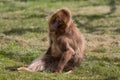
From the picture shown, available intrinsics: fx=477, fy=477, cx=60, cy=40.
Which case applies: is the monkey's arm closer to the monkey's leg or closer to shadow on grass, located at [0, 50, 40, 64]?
the monkey's leg

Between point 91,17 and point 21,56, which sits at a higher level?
point 21,56

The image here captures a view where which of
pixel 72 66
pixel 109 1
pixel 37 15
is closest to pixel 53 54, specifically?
pixel 72 66

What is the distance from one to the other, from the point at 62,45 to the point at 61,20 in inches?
20.2

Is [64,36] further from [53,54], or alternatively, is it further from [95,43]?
[95,43]

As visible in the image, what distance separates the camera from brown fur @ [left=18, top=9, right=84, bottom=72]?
973 cm

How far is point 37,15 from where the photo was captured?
61.7ft

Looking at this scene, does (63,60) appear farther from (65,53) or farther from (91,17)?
(91,17)

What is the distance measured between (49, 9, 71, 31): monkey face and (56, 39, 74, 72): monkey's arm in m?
0.30

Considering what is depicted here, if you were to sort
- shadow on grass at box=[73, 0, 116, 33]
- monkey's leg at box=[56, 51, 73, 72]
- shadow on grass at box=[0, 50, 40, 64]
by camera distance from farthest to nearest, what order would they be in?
shadow on grass at box=[73, 0, 116, 33], shadow on grass at box=[0, 50, 40, 64], monkey's leg at box=[56, 51, 73, 72]

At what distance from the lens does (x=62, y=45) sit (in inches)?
385

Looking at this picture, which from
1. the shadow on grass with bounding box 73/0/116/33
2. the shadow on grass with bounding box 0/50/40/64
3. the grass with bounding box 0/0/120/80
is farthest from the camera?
the shadow on grass with bounding box 73/0/116/33

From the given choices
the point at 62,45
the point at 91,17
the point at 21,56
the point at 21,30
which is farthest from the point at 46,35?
the point at 62,45

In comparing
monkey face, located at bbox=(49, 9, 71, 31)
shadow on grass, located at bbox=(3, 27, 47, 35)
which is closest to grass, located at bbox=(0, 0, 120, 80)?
shadow on grass, located at bbox=(3, 27, 47, 35)

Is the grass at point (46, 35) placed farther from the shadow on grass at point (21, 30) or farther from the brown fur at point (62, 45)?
the brown fur at point (62, 45)
